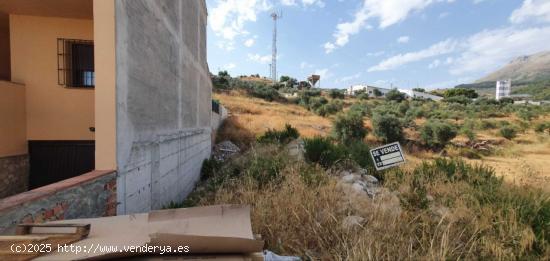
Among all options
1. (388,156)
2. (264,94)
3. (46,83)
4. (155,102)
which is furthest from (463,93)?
(46,83)

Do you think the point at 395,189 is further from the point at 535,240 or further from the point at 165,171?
the point at 165,171

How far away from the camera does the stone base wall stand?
4355mm

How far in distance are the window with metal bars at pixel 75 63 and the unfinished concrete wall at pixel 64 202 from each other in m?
3.30

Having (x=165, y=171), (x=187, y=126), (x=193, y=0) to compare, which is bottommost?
(x=165, y=171)

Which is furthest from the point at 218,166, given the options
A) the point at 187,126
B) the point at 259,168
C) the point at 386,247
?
the point at 386,247

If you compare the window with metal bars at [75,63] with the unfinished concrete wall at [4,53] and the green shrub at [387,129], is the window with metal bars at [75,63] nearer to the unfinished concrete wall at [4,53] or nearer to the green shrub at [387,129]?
the unfinished concrete wall at [4,53]

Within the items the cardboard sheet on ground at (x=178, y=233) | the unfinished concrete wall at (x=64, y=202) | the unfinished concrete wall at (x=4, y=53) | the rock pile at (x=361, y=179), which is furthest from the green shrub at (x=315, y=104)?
the cardboard sheet on ground at (x=178, y=233)

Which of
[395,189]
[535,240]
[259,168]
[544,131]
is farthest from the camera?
[544,131]

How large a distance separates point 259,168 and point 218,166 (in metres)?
3.75

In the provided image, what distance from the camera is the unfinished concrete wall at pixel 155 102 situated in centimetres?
299

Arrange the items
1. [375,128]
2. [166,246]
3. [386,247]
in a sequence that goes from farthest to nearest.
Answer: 1. [375,128]
2. [386,247]
3. [166,246]

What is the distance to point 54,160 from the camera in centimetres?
488

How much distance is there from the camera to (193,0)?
684 cm

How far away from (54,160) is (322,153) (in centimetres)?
563
